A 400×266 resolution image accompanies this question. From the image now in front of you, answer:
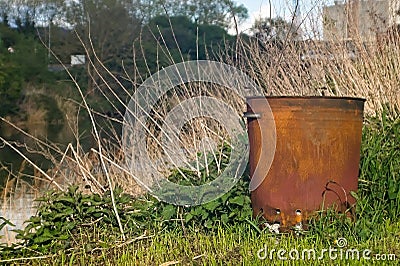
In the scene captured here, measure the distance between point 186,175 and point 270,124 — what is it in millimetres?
947

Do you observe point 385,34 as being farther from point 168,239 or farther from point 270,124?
point 168,239

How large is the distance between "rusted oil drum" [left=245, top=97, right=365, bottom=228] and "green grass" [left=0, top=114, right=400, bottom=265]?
118 mm

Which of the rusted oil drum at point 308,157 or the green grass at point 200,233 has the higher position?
the rusted oil drum at point 308,157

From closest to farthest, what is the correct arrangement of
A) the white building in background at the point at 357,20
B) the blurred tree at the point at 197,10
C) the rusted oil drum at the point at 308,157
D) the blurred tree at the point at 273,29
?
the rusted oil drum at the point at 308,157
the blurred tree at the point at 273,29
the white building in background at the point at 357,20
the blurred tree at the point at 197,10

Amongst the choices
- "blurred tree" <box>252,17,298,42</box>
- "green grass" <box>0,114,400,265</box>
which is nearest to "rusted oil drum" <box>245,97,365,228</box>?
"green grass" <box>0,114,400,265</box>

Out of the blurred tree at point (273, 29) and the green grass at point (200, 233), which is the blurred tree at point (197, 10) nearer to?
the blurred tree at point (273, 29)

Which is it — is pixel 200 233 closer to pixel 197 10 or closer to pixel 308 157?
pixel 308 157

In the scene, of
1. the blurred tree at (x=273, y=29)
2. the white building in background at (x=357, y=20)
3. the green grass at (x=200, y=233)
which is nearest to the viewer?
the green grass at (x=200, y=233)

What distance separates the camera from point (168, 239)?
346 cm

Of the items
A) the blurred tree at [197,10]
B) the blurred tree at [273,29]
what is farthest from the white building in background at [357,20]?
the blurred tree at [197,10]

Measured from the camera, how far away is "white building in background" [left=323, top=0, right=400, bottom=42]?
6027 millimetres

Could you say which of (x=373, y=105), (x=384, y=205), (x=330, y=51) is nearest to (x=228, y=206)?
(x=384, y=205)

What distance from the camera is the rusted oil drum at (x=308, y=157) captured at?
3396 mm

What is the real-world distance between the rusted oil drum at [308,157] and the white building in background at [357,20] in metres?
2.67
